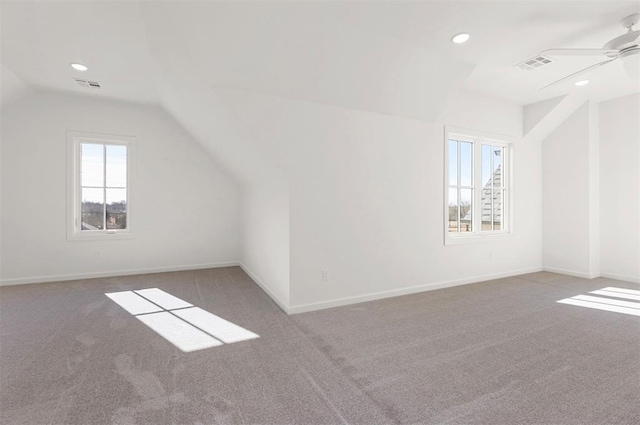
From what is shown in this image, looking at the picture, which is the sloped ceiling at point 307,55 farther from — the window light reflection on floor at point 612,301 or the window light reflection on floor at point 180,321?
the window light reflection on floor at point 612,301

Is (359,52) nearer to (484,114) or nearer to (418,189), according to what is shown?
(418,189)

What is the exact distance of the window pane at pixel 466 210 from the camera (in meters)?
4.60

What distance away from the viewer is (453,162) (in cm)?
450

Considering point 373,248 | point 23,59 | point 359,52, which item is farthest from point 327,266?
point 23,59

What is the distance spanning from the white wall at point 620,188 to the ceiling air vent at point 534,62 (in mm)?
2513

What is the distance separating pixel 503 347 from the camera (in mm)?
2430

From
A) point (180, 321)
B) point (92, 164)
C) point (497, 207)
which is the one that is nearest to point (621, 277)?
point (497, 207)

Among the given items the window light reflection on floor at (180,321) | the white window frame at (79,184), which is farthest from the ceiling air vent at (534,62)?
the white window frame at (79,184)

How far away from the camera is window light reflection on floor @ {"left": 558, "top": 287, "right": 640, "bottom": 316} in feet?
10.9

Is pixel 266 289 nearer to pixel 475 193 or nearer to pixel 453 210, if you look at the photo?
pixel 453 210

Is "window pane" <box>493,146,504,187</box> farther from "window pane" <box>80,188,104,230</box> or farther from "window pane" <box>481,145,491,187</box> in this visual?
"window pane" <box>80,188,104,230</box>

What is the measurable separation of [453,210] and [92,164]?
5.97 metres

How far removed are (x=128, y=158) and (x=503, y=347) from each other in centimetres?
587

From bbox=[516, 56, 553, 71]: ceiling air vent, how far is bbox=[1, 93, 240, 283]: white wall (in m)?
4.88
